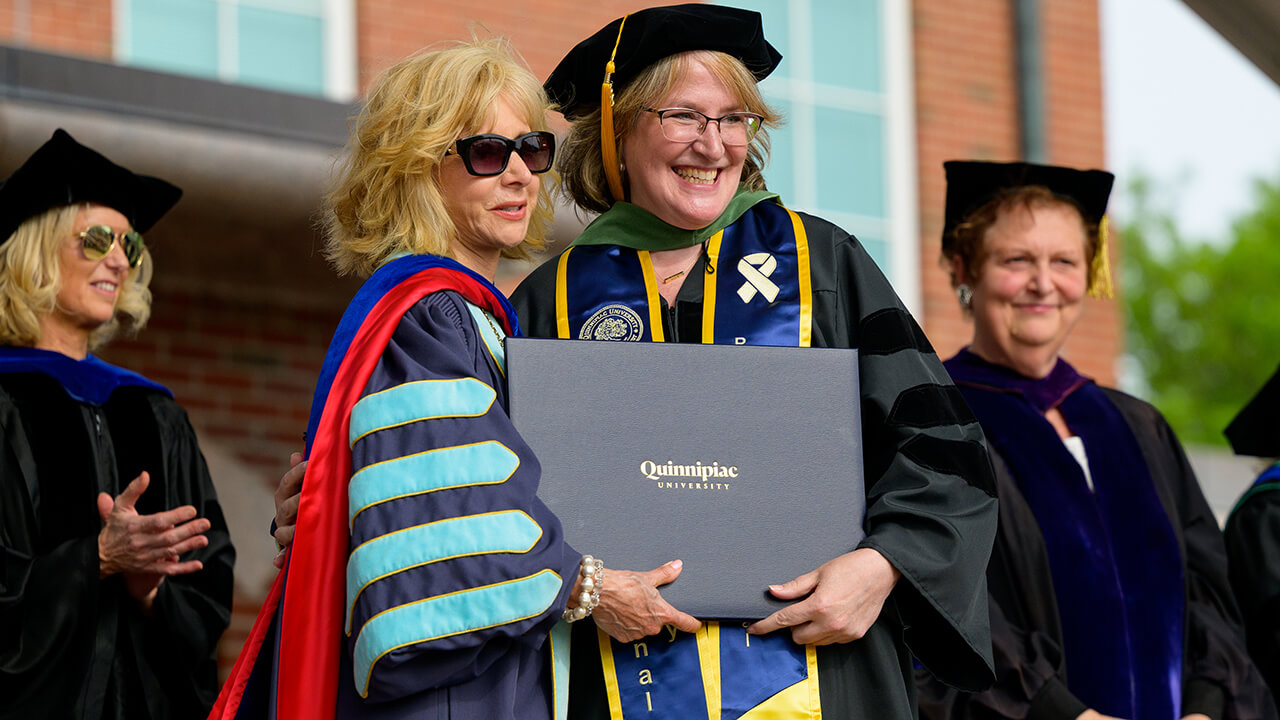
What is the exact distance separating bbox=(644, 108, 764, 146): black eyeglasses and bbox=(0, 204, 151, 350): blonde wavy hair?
6.87 ft

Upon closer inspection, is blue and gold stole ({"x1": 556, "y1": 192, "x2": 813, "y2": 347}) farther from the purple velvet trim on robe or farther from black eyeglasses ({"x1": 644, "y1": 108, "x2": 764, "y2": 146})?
the purple velvet trim on robe

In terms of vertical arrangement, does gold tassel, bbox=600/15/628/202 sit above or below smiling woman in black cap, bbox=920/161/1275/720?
above

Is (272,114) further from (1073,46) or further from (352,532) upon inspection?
(1073,46)

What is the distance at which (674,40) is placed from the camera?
3275 millimetres

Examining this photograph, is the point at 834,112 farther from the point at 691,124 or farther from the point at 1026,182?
the point at 691,124

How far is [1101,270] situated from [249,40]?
442cm

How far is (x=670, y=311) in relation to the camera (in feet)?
10.7

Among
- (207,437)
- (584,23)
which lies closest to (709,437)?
(207,437)

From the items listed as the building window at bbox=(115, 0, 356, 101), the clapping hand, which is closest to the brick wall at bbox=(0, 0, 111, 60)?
the building window at bbox=(115, 0, 356, 101)

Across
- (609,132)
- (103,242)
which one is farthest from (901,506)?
(103,242)

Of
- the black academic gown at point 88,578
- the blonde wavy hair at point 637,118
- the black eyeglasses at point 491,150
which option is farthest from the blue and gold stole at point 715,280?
the black academic gown at point 88,578

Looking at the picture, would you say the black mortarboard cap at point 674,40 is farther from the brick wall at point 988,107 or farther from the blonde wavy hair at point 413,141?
the brick wall at point 988,107

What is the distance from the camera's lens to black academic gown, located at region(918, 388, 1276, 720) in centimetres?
384

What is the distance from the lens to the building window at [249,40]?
7.10 m
